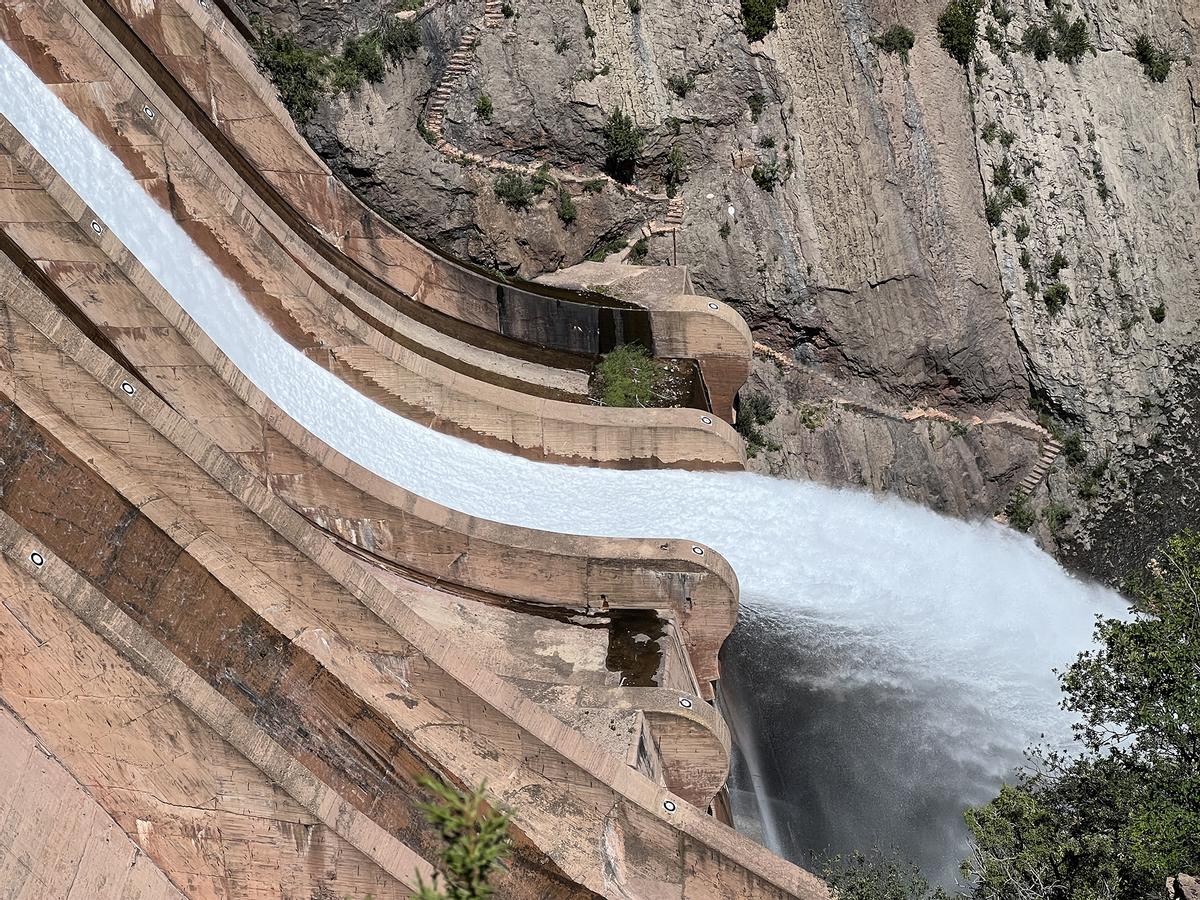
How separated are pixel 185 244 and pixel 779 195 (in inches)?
398

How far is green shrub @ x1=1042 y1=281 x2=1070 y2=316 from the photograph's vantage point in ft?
75.4

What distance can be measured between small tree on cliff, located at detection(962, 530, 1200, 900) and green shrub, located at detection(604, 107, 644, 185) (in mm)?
12306

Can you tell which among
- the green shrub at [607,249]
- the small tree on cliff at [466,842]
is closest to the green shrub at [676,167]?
the green shrub at [607,249]

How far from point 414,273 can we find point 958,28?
1074 centimetres

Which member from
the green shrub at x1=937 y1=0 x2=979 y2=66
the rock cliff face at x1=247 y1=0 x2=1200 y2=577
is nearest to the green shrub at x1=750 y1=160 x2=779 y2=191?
the rock cliff face at x1=247 y1=0 x2=1200 y2=577

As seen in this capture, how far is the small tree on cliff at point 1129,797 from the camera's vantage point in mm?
11445

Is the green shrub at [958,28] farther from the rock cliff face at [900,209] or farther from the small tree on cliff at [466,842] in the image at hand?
the small tree on cliff at [466,842]

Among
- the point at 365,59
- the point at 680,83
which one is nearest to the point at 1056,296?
the point at 680,83

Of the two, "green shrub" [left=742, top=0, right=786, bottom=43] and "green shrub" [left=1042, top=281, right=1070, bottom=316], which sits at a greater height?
"green shrub" [left=742, top=0, right=786, bottom=43]

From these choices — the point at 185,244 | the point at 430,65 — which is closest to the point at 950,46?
the point at 430,65

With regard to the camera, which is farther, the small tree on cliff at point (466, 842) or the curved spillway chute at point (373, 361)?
the curved spillway chute at point (373, 361)

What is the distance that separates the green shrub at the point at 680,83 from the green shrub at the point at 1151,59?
8.61 m

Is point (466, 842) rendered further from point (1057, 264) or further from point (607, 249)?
point (1057, 264)

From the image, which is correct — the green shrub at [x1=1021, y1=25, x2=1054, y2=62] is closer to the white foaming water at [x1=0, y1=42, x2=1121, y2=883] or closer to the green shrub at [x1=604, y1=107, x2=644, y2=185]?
the green shrub at [x1=604, y1=107, x2=644, y2=185]
